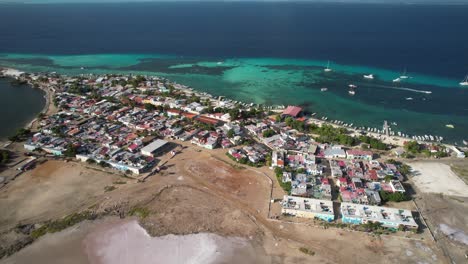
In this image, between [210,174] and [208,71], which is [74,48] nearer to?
[208,71]

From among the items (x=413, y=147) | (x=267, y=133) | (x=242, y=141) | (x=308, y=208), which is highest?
(x=267, y=133)

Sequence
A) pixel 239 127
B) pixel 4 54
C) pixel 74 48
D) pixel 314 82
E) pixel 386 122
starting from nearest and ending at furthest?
pixel 239 127
pixel 386 122
pixel 314 82
pixel 4 54
pixel 74 48

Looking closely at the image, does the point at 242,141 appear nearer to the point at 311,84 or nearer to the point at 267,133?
the point at 267,133

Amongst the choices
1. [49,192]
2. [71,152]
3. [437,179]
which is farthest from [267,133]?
[49,192]

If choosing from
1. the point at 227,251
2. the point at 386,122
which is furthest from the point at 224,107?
the point at 227,251

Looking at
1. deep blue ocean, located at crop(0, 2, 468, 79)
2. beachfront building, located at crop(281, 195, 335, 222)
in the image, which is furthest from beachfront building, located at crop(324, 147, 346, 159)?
deep blue ocean, located at crop(0, 2, 468, 79)

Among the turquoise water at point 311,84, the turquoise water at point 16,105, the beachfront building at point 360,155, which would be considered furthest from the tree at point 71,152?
the beachfront building at point 360,155
